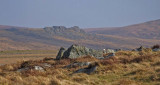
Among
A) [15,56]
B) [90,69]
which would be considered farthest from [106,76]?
[15,56]

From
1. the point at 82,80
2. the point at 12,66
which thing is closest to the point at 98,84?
the point at 82,80

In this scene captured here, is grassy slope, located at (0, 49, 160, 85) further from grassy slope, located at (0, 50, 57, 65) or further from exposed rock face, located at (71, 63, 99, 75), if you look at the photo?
grassy slope, located at (0, 50, 57, 65)

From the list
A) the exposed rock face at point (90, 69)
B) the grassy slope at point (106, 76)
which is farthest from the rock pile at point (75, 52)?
the exposed rock face at point (90, 69)

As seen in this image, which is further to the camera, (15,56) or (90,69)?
(15,56)

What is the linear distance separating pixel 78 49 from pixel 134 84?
1505cm

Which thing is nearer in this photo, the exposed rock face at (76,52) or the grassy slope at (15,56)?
the exposed rock face at (76,52)

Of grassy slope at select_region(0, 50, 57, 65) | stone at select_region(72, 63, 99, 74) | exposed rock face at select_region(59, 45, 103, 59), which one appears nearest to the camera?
stone at select_region(72, 63, 99, 74)

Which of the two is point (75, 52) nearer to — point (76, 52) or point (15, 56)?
point (76, 52)

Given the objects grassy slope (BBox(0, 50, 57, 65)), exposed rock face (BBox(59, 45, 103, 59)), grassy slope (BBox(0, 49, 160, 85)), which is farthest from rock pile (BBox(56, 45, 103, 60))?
grassy slope (BBox(0, 50, 57, 65))

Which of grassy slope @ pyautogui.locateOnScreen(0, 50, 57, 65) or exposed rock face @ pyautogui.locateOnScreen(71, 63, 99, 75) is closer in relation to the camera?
exposed rock face @ pyautogui.locateOnScreen(71, 63, 99, 75)

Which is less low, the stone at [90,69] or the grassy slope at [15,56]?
the stone at [90,69]

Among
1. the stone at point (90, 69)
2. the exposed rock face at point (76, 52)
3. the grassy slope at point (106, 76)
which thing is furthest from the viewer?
the exposed rock face at point (76, 52)

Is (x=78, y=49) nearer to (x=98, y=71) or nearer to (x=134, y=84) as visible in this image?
(x=98, y=71)

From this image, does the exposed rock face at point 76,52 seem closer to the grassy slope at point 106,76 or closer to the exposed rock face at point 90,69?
the grassy slope at point 106,76
